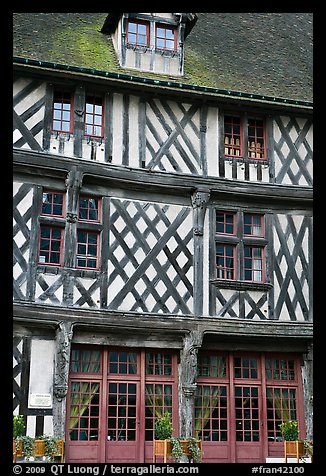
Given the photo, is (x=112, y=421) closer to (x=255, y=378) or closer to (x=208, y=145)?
(x=255, y=378)

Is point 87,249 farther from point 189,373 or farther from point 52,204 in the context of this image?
point 189,373

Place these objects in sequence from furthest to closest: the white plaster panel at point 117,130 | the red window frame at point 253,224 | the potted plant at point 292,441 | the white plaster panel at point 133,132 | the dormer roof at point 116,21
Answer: the dormer roof at point 116,21 < the red window frame at point 253,224 < the white plaster panel at point 133,132 < the white plaster panel at point 117,130 < the potted plant at point 292,441

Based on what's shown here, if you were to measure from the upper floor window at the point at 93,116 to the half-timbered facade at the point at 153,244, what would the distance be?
0.02 metres

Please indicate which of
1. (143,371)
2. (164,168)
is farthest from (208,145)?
(143,371)

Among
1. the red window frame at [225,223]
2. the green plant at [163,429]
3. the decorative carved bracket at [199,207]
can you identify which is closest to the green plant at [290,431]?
the green plant at [163,429]

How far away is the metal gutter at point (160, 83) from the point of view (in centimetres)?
1255

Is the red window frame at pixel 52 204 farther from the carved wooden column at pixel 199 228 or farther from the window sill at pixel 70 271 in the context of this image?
the carved wooden column at pixel 199 228

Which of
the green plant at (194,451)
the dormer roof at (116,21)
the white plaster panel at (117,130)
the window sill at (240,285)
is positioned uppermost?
the dormer roof at (116,21)

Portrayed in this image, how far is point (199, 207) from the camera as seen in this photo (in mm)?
13453

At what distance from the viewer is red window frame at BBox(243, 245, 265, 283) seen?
13.7 m

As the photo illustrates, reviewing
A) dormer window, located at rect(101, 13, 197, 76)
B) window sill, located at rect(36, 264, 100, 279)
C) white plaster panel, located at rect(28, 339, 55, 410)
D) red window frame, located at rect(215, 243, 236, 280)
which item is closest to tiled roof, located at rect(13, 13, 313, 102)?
dormer window, located at rect(101, 13, 197, 76)
